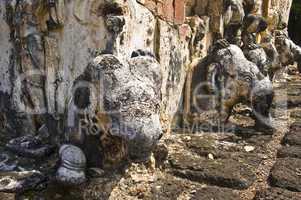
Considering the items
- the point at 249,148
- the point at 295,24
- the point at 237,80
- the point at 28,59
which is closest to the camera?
the point at 28,59

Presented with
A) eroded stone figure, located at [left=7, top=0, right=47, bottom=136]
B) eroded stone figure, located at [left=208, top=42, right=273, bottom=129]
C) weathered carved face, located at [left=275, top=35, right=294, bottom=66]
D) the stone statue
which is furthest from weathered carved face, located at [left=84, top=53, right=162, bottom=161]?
weathered carved face, located at [left=275, top=35, right=294, bottom=66]

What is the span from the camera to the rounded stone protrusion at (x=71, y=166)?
2404 millimetres

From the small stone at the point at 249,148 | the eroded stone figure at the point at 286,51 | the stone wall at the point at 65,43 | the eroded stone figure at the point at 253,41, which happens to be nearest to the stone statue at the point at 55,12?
the stone wall at the point at 65,43

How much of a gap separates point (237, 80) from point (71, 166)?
1860 mm

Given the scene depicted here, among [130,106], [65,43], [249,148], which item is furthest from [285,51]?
[130,106]

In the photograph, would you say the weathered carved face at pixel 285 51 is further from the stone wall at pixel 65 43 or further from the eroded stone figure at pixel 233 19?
the stone wall at pixel 65 43

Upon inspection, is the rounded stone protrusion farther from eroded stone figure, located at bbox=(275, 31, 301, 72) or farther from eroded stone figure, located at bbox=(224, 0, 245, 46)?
eroded stone figure, located at bbox=(275, 31, 301, 72)

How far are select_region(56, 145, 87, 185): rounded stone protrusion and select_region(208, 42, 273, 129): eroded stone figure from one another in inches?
66.7

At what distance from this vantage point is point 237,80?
3830 mm

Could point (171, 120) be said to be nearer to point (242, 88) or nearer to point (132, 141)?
point (242, 88)

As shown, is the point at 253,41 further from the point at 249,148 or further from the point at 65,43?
the point at 65,43

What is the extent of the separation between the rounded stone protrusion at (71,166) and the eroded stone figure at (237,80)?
5.56 ft

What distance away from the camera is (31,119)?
3.25 m

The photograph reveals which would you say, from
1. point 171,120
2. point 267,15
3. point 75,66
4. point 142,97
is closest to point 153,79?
point 142,97
